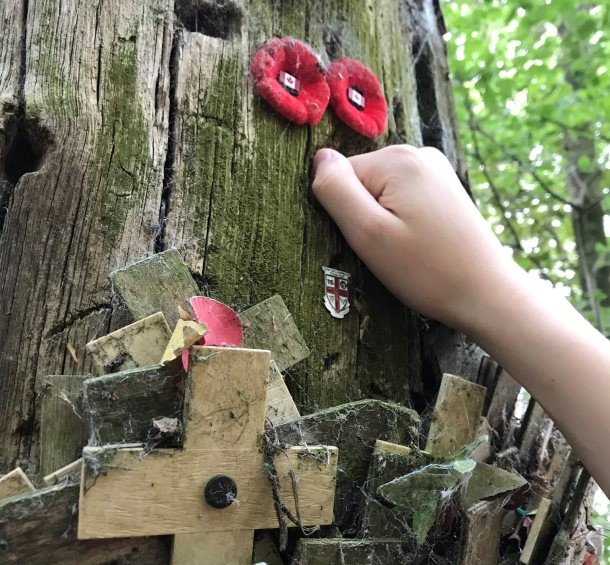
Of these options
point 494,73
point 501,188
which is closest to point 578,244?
point 501,188

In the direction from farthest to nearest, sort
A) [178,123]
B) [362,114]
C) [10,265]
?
[362,114] → [178,123] → [10,265]

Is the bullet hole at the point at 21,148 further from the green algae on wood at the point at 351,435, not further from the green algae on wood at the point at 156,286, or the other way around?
the green algae on wood at the point at 351,435

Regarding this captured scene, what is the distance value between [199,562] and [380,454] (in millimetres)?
360

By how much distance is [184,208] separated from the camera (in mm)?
1306

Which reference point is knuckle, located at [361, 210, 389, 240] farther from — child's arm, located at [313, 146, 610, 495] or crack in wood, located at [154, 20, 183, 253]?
crack in wood, located at [154, 20, 183, 253]

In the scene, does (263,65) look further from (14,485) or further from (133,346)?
(14,485)

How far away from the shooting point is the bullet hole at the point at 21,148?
4.05 ft

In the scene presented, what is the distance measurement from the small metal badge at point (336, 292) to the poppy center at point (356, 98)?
508 mm

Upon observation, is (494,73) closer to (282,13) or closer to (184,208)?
(282,13)

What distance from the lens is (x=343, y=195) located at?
1.39m

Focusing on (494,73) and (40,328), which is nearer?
(40,328)

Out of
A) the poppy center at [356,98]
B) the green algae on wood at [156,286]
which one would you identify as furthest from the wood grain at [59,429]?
the poppy center at [356,98]

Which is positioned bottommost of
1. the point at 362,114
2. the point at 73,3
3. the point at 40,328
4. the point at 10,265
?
the point at 40,328

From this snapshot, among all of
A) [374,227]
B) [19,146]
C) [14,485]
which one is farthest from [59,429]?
[374,227]
